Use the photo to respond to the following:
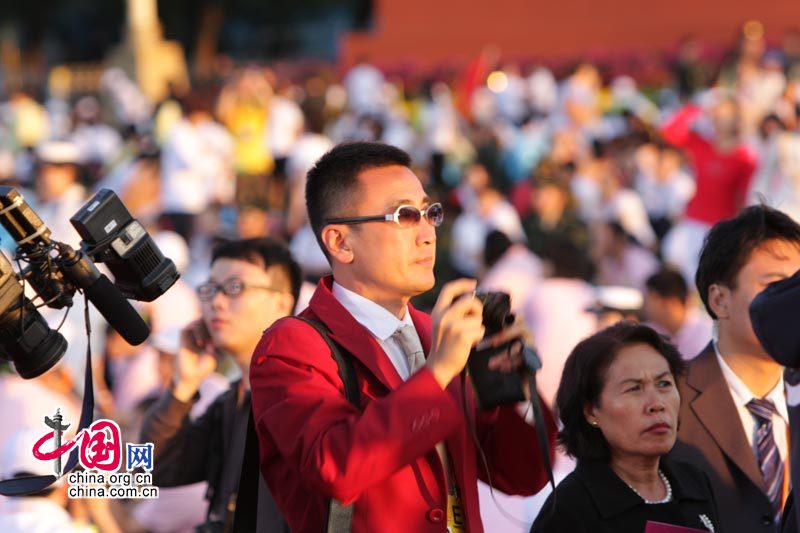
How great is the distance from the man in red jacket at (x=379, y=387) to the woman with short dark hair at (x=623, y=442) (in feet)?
1.22

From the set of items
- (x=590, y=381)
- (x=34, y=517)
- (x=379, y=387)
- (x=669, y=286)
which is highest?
(x=379, y=387)

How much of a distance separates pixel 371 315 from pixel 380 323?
28 mm

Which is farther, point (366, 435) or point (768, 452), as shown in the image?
point (768, 452)

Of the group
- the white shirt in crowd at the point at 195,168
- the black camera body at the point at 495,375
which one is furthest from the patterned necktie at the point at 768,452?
the white shirt in crowd at the point at 195,168

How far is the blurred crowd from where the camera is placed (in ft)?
22.2

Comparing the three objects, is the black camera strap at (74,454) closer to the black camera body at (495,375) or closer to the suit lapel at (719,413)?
the black camera body at (495,375)

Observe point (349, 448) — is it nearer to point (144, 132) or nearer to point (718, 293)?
point (718, 293)

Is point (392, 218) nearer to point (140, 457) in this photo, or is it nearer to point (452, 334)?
point (452, 334)

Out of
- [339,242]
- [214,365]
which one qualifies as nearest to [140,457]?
[214,365]

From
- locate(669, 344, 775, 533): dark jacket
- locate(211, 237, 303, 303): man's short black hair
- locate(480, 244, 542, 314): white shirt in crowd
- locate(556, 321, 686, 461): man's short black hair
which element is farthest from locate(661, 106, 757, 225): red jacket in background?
locate(556, 321, 686, 461): man's short black hair

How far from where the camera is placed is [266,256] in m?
4.80

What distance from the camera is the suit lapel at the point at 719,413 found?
401cm

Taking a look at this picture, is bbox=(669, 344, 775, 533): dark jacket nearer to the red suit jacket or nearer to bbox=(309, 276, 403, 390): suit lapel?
the red suit jacket

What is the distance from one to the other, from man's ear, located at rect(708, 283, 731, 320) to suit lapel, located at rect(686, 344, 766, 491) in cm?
14
